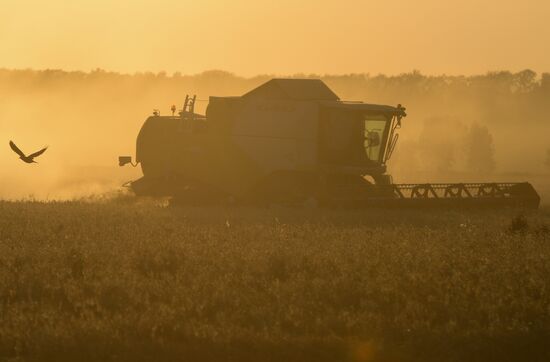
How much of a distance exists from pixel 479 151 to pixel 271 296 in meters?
70.5

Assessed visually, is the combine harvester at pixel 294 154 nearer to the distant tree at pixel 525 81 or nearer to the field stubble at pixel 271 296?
the field stubble at pixel 271 296

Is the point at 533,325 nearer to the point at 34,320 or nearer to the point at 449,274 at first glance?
the point at 449,274

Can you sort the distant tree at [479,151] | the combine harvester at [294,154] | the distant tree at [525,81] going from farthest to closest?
the distant tree at [525,81]
the distant tree at [479,151]
the combine harvester at [294,154]

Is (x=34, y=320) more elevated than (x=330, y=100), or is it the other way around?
(x=330, y=100)

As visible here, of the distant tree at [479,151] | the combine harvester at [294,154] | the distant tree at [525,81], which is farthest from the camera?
the distant tree at [525,81]

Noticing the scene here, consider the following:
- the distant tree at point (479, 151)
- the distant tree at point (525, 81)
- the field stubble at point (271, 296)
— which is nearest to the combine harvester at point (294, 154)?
the field stubble at point (271, 296)

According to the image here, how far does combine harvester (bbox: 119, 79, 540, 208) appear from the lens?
29531 mm

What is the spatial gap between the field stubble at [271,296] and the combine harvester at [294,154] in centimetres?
969

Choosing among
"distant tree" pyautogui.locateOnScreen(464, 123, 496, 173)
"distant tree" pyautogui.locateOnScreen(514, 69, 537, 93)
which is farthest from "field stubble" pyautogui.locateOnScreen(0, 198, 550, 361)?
"distant tree" pyautogui.locateOnScreen(514, 69, 537, 93)

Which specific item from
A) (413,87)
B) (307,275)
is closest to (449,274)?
(307,275)

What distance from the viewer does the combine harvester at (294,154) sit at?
2953 cm

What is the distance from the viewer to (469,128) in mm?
86750

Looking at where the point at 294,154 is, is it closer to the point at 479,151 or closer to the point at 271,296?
the point at 271,296

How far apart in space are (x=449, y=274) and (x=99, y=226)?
8480 mm
